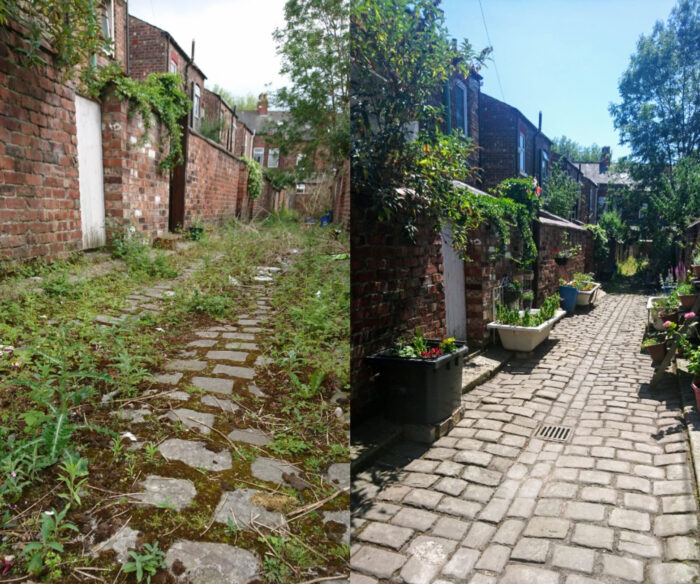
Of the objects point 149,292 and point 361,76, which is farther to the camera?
point 149,292

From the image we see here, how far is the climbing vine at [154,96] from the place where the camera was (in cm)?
721

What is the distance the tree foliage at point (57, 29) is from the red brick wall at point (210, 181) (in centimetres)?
500

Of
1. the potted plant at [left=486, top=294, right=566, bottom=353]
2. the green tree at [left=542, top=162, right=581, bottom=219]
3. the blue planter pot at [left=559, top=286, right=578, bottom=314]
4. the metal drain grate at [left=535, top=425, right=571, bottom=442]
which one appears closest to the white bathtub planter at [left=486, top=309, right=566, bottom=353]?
the potted plant at [left=486, top=294, right=566, bottom=353]

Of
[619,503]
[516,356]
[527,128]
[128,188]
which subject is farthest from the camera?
[527,128]

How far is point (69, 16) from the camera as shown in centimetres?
576

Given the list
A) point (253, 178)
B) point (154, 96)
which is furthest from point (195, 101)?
point (154, 96)

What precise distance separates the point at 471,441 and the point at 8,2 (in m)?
5.61

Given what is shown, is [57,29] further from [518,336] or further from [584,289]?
[584,289]

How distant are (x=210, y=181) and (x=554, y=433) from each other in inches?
431

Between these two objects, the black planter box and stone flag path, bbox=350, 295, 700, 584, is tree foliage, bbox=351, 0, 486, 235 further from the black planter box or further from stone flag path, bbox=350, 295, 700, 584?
stone flag path, bbox=350, 295, 700, 584

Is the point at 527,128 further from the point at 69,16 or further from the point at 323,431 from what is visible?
the point at 323,431

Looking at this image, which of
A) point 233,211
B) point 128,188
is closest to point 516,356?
point 128,188

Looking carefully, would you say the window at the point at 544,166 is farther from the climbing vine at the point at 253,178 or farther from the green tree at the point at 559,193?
the climbing vine at the point at 253,178

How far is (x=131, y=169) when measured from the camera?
783 cm
